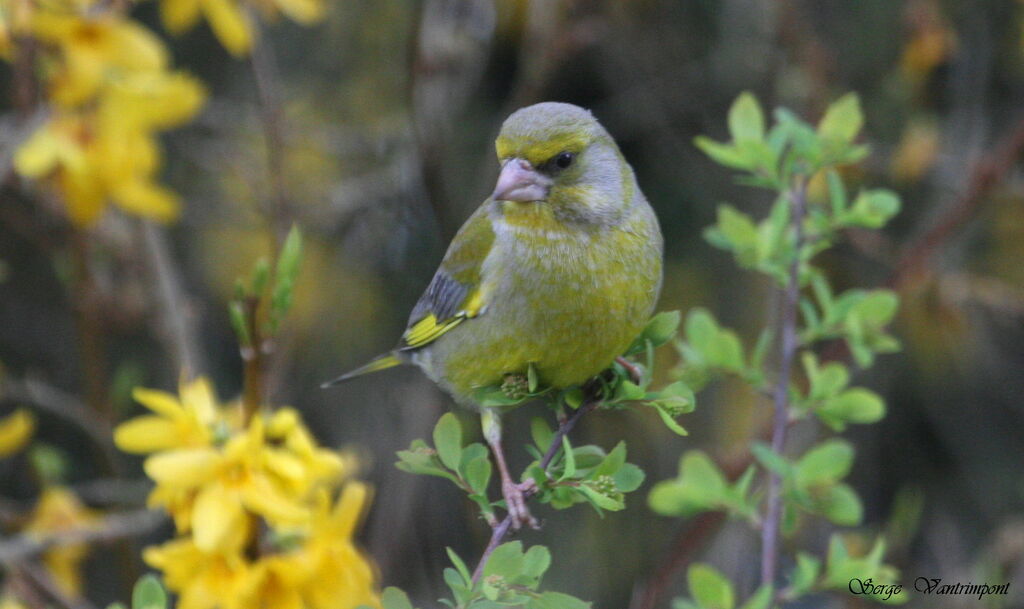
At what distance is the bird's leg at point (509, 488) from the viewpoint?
1771 mm

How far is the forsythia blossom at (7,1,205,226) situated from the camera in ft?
9.06

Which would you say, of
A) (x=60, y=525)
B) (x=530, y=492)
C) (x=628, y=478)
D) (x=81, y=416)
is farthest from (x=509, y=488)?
(x=81, y=416)

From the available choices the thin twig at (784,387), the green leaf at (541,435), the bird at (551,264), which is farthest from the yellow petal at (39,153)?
the thin twig at (784,387)

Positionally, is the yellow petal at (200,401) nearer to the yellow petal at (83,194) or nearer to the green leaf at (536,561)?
the green leaf at (536,561)

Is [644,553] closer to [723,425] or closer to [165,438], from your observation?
[723,425]

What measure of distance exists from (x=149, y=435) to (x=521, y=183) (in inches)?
32.7

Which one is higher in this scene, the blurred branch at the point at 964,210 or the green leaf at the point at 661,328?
the green leaf at the point at 661,328

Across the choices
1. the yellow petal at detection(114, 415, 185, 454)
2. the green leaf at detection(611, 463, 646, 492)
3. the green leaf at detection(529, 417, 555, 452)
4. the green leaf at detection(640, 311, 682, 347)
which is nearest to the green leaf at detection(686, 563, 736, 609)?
the green leaf at detection(611, 463, 646, 492)

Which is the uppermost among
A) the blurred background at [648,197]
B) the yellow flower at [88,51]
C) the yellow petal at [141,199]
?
the yellow flower at [88,51]

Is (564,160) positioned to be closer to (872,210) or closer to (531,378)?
(531,378)

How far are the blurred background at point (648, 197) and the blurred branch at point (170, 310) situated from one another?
16.8 inches

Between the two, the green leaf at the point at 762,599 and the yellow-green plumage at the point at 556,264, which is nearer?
the green leaf at the point at 762,599

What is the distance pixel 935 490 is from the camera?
5.05 meters

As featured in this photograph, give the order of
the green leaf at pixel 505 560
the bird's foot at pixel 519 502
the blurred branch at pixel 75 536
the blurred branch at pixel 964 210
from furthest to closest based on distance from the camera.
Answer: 1. the blurred branch at pixel 964 210
2. the blurred branch at pixel 75 536
3. the bird's foot at pixel 519 502
4. the green leaf at pixel 505 560
